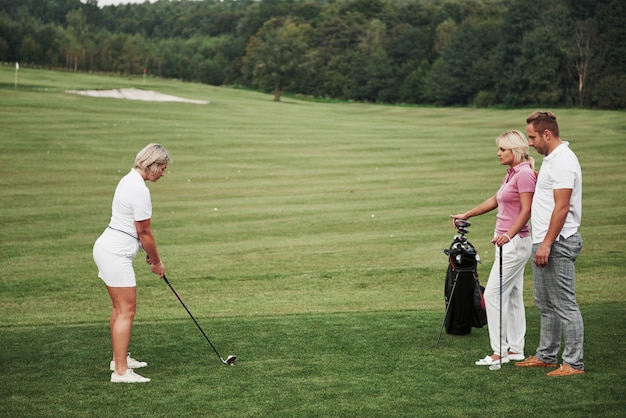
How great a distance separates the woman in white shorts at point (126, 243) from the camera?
6727 millimetres

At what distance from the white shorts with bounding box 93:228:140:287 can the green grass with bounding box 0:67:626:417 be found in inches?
37.9

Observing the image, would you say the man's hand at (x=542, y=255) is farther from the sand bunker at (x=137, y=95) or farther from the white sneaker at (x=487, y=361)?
the sand bunker at (x=137, y=95)

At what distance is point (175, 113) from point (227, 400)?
3745cm

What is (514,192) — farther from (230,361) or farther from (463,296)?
(230,361)

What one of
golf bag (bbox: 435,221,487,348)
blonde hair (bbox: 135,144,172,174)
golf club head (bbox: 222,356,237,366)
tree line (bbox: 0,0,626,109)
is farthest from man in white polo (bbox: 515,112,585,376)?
tree line (bbox: 0,0,626,109)

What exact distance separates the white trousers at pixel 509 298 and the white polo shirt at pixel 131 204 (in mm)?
3483

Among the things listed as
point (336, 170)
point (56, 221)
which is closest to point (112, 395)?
point (56, 221)

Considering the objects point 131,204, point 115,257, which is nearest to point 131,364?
point 115,257

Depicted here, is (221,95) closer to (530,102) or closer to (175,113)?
(175,113)

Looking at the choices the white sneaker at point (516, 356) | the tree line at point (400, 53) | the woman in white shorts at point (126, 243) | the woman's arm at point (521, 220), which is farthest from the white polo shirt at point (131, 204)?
the tree line at point (400, 53)

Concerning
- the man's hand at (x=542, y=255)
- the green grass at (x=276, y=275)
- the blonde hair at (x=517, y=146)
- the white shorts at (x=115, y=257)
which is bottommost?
the green grass at (x=276, y=275)

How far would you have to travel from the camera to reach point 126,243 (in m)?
6.82

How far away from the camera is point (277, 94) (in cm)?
8050

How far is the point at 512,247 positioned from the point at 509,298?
0.60m
